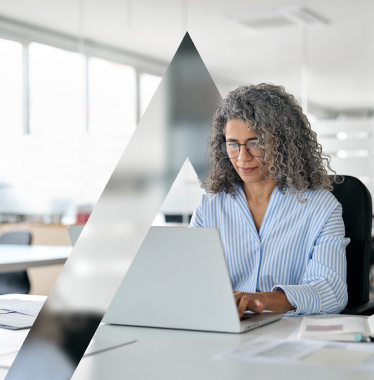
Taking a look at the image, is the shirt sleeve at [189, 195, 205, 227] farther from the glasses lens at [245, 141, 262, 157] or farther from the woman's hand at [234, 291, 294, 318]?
the woman's hand at [234, 291, 294, 318]

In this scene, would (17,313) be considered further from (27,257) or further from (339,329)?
(27,257)

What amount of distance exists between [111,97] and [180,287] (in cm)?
467

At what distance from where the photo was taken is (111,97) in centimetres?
596

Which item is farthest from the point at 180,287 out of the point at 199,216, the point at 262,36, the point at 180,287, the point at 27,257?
the point at 262,36

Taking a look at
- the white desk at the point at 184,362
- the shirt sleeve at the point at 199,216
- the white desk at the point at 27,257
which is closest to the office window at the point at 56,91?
the white desk at the point at 27,257

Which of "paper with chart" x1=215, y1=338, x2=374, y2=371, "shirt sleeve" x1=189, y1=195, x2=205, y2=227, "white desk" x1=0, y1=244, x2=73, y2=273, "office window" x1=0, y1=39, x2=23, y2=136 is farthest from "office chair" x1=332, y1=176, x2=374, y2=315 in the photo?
"office window" x1=0, y1=39, x2=23, y2=136

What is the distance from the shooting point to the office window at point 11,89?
5996 millimetres

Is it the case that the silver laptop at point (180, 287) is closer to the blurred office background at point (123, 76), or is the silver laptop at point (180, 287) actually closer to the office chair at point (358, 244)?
the office chair at point (358, 244)

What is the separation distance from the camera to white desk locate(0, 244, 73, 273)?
2.92m

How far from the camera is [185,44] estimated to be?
137 centimetres

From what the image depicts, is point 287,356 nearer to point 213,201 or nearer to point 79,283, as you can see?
point 79,283

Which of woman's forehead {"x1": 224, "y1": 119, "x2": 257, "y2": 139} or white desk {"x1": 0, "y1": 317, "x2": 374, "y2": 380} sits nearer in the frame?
white desk {"x1": 0, "y1": 317, "x2": 374, "y2": 380}

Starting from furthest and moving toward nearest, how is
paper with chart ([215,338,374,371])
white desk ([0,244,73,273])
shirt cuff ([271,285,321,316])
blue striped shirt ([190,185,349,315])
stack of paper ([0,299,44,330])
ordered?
white desk ([0,244,73,273])
blue striped shirt ([190,185,349,315])
shirt cuff ([271,285,321,316])
stack of paper ([0,299,44,330])
paper with chart ([215,338,374,371])
